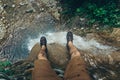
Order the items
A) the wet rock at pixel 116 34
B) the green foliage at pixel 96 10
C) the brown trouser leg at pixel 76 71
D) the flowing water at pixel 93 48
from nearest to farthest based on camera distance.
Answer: the brown trouser leg at pixel 76 71 < the flowing water at pixel 93 48 < the wet rock at pixel 116 34 < the green foliage at pixel 96 10

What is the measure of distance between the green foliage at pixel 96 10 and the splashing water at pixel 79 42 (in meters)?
0.88

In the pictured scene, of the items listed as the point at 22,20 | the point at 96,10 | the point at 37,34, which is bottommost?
Answer: the point at 37,34

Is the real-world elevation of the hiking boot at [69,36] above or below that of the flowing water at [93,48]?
above

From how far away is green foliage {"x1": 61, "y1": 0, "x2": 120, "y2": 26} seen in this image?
9031 millimetres

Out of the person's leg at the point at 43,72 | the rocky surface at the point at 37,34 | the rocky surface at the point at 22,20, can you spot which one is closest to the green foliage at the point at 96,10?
the rocky surface at the point at 37,34

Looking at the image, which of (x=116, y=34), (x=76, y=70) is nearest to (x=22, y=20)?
(x=116, y=34)

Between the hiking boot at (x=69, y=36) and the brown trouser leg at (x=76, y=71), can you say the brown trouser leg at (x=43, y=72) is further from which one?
the hiking boot at (x=69, y=36)

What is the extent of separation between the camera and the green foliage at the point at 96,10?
356 inches

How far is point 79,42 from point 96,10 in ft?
4.27

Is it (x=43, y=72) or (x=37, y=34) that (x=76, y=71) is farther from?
(x=37, y=34)

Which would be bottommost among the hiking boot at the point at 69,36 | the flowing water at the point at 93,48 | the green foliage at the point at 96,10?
the flowing water at the point at 93,48

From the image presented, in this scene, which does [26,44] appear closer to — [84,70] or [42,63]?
[42,63]

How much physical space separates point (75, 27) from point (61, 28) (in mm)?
410

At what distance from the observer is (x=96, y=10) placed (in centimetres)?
915
